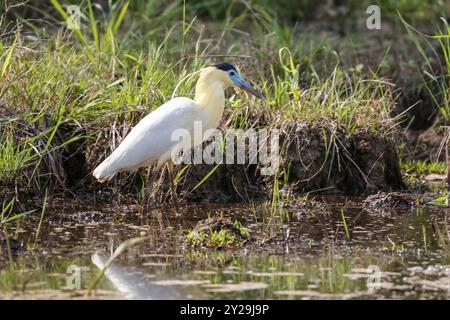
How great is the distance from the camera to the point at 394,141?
8.69 metres

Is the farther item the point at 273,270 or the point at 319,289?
the point at 273,270

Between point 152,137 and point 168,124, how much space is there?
165 millimetres

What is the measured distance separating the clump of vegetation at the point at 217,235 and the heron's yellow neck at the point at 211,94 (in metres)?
1.39

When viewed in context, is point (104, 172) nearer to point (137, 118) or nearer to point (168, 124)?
point (168, 124)

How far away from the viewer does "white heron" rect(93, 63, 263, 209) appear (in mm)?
7477

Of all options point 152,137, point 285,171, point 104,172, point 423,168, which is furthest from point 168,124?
point 423,168

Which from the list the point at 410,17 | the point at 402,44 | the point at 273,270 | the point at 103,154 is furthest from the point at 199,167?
the point at 410,17

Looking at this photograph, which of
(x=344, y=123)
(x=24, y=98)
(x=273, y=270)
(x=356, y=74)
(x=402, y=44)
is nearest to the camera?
(x=273, y=270)

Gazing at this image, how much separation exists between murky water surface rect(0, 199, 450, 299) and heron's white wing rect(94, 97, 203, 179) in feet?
1.41

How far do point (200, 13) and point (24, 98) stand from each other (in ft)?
16.2

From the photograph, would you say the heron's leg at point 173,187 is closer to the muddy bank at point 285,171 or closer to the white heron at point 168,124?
the white heron at point 168,124

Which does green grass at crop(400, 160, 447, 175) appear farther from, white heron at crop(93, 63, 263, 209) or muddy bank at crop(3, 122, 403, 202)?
white heron at crop(93, 63, 263, 209)

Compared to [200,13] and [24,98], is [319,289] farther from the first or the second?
[200,13]

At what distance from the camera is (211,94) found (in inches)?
310
